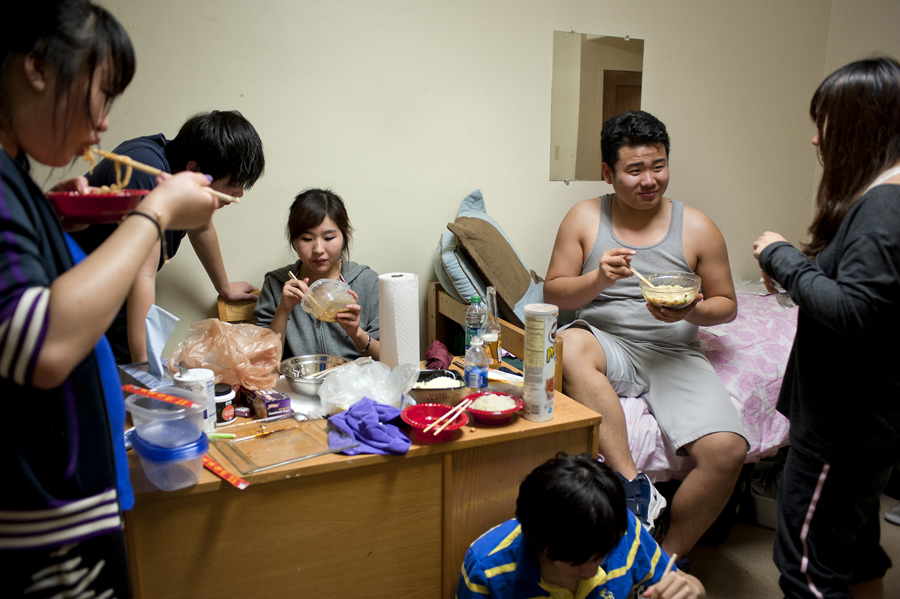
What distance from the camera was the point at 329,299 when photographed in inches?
66.0

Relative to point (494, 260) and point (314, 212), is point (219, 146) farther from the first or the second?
point (494, 260)

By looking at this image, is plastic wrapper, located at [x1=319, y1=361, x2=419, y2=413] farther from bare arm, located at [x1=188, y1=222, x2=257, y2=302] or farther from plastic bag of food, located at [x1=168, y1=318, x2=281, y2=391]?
bare arm, located at [x1=188, y1=222, x2=257, y2=302]

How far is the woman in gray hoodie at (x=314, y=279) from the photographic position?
1882 mm

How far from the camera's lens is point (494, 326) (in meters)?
1.74

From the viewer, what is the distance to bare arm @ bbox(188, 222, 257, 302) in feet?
6.66

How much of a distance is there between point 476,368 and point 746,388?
1.12 m

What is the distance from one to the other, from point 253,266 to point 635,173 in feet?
4.91

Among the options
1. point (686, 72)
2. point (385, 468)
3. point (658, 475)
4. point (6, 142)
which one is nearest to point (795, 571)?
point (658, 475)

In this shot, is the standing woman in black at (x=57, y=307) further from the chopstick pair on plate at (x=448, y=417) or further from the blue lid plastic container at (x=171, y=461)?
the chopstick pair on plate at (x=448, y=417)

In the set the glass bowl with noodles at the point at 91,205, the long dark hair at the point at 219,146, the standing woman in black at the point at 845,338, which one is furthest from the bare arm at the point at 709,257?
the glass bowl with noodles at the point at 91,205

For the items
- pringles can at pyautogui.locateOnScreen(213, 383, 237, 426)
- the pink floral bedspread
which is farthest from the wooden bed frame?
pringles can at pyautogui.locateOnScreen(213, 383, 237, 426)

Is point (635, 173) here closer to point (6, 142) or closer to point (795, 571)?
point (795, 571)

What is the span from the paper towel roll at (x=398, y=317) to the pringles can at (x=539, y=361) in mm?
342

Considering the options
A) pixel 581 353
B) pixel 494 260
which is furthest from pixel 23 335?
pixel 494 260
